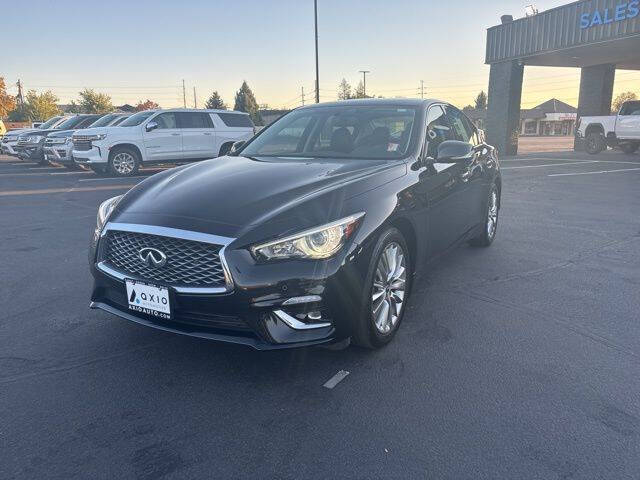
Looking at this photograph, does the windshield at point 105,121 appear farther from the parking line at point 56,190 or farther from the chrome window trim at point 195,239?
the chrome window trim at point 195,239

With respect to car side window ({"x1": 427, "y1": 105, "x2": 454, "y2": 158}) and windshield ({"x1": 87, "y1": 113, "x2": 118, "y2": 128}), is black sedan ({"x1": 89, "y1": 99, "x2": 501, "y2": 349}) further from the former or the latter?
windshield ({"x1": 87, "y1": 113, "x2": 118, "y2": 128})

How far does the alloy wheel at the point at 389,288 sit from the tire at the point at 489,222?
2526 millimetres

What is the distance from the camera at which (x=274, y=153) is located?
450 centimetres

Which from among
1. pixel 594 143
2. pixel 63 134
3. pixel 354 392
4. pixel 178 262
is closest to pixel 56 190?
pixel 63 134

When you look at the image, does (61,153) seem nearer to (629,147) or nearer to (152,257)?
(152,257)

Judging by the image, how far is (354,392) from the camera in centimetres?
289

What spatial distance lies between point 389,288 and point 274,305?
1009 millimetres

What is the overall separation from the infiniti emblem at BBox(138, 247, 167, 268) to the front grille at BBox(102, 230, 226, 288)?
0.7 inches

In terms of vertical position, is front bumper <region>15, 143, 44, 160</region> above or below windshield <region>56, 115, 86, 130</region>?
below

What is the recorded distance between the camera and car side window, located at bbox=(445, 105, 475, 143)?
16.5ft

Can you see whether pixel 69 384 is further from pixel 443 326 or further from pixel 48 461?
pixel 443 326

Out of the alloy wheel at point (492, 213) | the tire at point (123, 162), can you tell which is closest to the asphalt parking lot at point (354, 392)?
the alloy wheel at point (492, 213)

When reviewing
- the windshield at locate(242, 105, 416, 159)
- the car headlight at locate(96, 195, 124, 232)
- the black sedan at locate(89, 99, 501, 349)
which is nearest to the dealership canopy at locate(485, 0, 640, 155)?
the windshield at locate(242, 105, 416, 159)

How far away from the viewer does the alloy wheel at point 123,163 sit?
14672 millimetres
